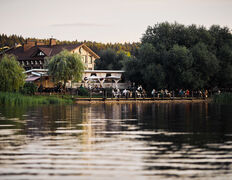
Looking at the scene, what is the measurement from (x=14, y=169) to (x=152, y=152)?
13.6 feet

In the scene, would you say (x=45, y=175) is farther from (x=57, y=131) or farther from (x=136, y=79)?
(x=136, y=79)

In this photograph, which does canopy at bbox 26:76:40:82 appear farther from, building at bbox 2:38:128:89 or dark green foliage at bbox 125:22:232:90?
dark green foliage at bbox 125:22:232:90

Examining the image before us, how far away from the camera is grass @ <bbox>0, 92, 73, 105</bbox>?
4878cm

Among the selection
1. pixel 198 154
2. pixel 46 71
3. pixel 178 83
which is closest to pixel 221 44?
pixel 178 83

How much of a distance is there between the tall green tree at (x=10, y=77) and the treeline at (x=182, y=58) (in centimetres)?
2067

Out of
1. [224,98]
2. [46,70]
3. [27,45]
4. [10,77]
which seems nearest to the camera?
[10,77]

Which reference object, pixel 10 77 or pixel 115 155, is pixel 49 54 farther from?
pixel 115 155

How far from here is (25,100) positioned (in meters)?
51.3

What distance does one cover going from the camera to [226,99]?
5881 centimetres

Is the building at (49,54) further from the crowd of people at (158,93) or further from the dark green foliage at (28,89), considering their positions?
the dark green foliage at (28,89)

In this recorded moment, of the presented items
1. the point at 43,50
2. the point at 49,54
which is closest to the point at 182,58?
the point at 49,54

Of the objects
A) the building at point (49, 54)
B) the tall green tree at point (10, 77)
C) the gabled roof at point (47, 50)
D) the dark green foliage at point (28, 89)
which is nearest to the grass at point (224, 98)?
the dark green foliage at point (28, 89)

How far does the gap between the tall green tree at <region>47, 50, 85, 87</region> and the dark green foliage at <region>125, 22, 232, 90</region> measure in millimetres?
9105

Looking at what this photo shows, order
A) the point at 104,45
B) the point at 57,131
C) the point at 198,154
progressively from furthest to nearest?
the point at 104,45
the point at 57,131
the point at 198,154
